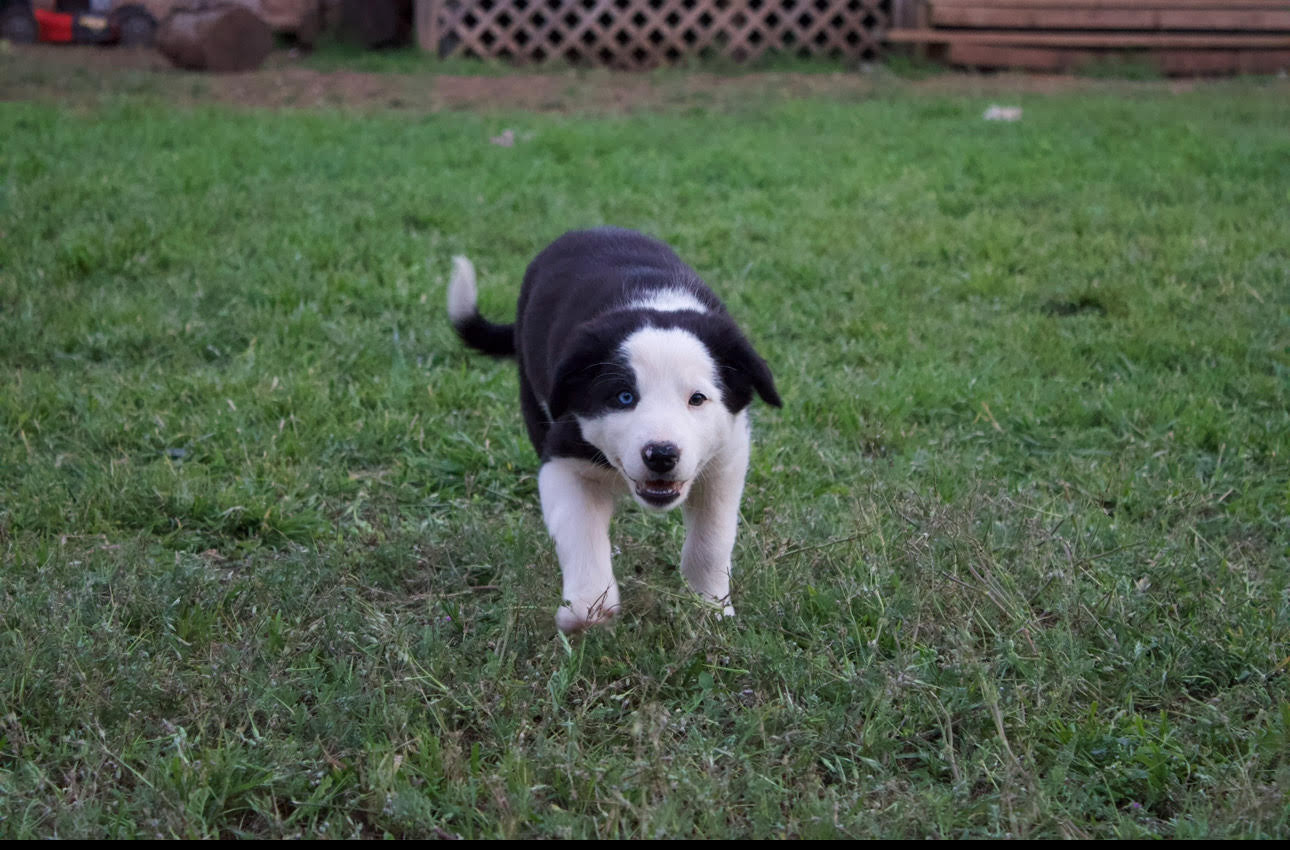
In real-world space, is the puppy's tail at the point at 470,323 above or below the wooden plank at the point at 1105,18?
below

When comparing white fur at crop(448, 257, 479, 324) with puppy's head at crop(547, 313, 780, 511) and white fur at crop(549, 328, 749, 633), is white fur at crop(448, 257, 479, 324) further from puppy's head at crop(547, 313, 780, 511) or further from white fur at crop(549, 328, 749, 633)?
puppy's head at crop(547, 313, 780, 511)

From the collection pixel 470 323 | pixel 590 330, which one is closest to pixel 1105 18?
pixel 470 323

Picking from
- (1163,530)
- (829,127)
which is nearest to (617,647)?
(1163,530)

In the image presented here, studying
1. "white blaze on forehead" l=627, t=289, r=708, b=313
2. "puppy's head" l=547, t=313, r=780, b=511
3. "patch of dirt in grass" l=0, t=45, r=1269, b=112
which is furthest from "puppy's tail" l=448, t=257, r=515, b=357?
"patch of dirt in grass" l=0, t=45, r=1269, b=112

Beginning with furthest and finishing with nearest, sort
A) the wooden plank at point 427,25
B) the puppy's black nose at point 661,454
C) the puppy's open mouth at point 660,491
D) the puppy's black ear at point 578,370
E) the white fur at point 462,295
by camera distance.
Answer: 1. the wooden plank at point 427,25
2. the white fur at point 462,295
3. the puppy's black ear at point 578,370
4. the puppy's open mouth at point 660,491
5. the puppy's black nose at point 661,454

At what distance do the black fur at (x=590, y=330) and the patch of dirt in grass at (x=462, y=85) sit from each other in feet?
25.4

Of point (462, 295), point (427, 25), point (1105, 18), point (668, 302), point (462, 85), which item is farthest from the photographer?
point (427, 25)

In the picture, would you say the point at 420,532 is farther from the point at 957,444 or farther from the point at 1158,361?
the point at 1158,361

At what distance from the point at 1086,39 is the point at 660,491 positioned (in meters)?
12.8

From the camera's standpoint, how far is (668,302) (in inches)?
138

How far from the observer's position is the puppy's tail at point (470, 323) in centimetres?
451

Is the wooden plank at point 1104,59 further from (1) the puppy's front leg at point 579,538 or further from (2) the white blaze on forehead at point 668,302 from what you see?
(1) the puppy's front leg at point 579,538

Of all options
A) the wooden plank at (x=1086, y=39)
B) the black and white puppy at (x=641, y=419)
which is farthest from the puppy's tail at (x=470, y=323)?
the wooden plank at (x=1086, y=39)

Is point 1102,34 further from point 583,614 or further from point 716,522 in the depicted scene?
point 583,614
